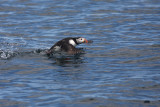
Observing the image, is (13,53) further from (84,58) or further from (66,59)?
(84,58)

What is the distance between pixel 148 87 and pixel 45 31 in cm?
1054

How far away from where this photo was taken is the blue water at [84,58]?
992 centimetres

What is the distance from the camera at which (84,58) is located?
14508 mm

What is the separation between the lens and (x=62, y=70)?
41.2ft

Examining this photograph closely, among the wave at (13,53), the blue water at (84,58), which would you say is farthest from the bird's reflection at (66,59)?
the wave at (13,53)

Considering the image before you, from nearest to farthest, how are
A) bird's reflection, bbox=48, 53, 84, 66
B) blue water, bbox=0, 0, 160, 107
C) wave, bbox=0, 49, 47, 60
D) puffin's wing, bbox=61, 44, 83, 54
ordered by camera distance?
blue water, bbox=0, 0, 160, 107 < bird's reflection, bbox=48, 53, 84, 66 < wave, bbox=0, 49, 47, 60 < puffin's wing, bbox=61, 44, 83, 54

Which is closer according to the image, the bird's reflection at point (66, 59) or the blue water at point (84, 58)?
the blue water at point (84, 58)

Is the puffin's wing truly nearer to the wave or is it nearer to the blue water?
the blue water

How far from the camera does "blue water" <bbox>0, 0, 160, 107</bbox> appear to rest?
9.92 meters

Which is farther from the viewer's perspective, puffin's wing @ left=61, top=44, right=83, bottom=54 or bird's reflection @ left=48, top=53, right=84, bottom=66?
puffin's wing @ left=61, top=44, right=83, bottom=54

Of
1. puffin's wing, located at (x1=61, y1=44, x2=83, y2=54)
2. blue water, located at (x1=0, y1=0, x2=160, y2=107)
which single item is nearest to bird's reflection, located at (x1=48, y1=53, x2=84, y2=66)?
blue water, located at (x1=0, y1=0, x2=160, y2=107)

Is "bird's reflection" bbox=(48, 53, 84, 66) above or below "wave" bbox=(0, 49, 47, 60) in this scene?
below

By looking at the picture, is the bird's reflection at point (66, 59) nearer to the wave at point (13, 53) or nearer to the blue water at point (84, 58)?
the blue water at point (84, 58)

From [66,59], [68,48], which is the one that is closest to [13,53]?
[68,48]
